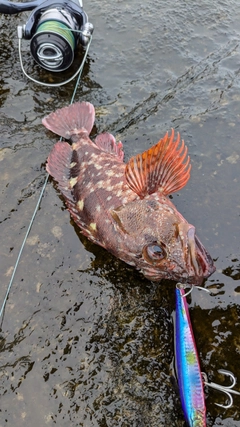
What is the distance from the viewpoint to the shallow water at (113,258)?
9.02 feet

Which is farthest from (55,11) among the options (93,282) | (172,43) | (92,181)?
(93,282)

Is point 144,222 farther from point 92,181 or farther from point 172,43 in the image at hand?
point 172,43

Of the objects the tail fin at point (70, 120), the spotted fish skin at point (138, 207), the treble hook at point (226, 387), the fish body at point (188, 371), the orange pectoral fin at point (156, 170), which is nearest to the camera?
the fish body at point (188, 371)

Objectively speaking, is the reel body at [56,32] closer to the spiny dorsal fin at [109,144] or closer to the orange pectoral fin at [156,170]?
the spiny dorsal fin at [109,144]

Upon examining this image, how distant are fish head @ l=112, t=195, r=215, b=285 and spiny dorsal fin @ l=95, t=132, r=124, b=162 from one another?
0.96 meters

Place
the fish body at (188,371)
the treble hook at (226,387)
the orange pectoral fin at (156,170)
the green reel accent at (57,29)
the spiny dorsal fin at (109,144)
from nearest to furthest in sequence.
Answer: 1. the fish body at (188,371)
2. the treble hook at (226,387)
3. the orange pectoral fin at (156,170)
4. the spiny dorsal fin at (109,144)
5. the green reel accent at (57,29)

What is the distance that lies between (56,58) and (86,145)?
137 centimetres

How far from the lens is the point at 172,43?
4824 mm

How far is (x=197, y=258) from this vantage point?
8.64ft

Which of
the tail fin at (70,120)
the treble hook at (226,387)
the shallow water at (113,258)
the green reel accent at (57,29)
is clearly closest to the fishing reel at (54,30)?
the green reel accent at (57,29)

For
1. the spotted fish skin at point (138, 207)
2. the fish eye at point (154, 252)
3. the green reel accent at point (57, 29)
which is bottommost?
the fish eye at point (154, 252)

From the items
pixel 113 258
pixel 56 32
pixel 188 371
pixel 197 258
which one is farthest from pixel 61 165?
pixel 188 371

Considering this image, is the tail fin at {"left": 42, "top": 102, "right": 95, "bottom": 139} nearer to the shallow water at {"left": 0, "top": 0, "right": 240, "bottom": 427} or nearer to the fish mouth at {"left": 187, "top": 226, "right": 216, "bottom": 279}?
the shallow water at {"left": 0, "top": 0, "right": 240, "bottom": 427}

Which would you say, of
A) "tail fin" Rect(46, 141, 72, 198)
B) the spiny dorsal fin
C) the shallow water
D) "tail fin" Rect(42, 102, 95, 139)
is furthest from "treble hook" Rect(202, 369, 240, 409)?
"tail fin" Rect(42, 102, 95, 139)
